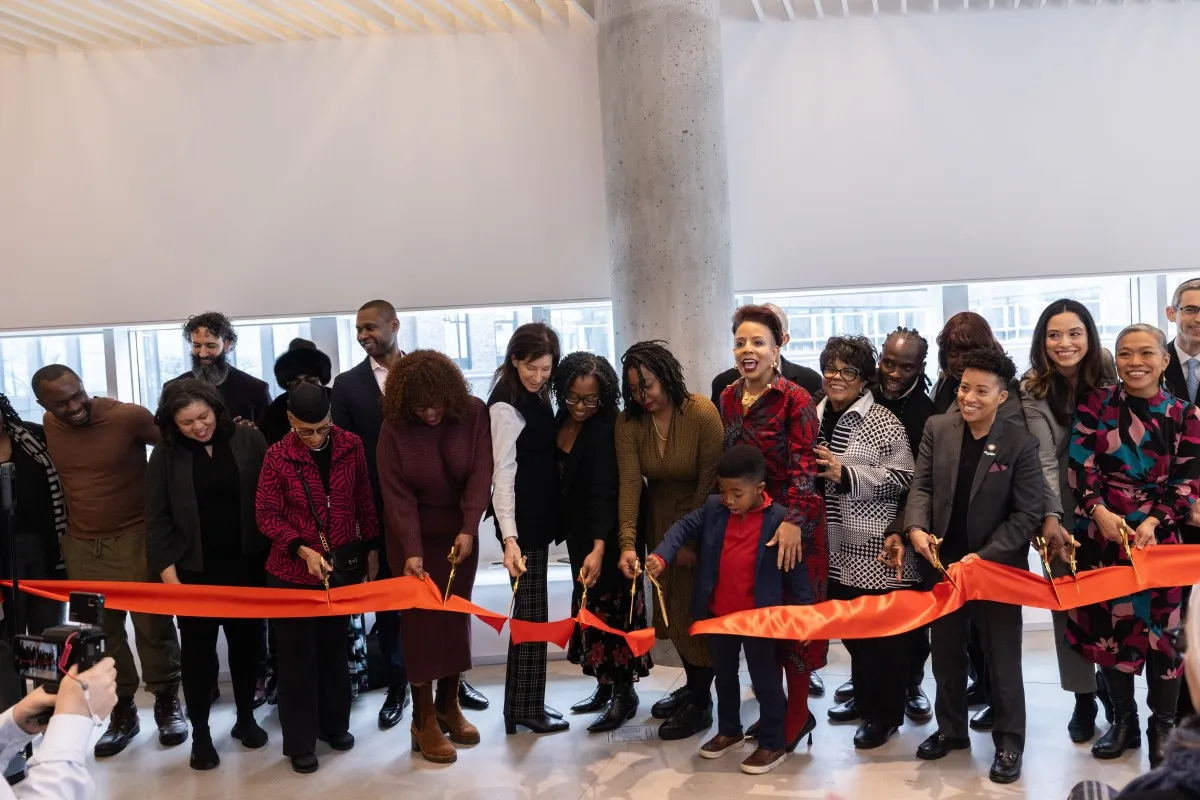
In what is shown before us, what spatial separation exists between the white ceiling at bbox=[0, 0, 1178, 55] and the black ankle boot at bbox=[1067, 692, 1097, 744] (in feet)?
11.9

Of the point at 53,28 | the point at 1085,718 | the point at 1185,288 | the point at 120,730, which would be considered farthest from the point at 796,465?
the point at 53,28

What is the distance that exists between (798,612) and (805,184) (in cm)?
275

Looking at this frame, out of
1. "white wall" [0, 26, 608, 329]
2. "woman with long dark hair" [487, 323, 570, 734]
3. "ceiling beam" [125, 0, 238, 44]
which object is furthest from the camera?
"white wall" [0, 26, 608, 329]

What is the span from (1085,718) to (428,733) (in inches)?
106

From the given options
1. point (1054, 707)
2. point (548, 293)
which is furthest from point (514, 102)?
point (1054, 707)

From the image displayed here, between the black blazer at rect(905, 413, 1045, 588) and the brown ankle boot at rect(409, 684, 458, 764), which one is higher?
the black blazer at rect(905, 413, 1045, 588)

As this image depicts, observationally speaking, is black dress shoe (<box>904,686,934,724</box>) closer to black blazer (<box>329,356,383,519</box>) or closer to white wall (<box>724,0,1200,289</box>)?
white wall (<box>724,0,1200,289</box>)

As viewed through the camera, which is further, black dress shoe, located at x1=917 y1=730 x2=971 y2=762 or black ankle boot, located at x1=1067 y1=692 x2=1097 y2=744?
black ankle boot, located at x1=1067 y1=692 x2=1097 y2=744

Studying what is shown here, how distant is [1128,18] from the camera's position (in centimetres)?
556

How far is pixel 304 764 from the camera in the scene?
4.23 metres

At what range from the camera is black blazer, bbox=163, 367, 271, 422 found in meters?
5.13

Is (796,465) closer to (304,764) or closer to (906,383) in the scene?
(906,383)

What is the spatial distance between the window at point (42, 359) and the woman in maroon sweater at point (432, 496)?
3136mm

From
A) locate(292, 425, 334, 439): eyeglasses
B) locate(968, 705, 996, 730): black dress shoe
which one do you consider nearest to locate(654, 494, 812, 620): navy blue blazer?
locate(968, 705, 996, 730): black dress shoe
